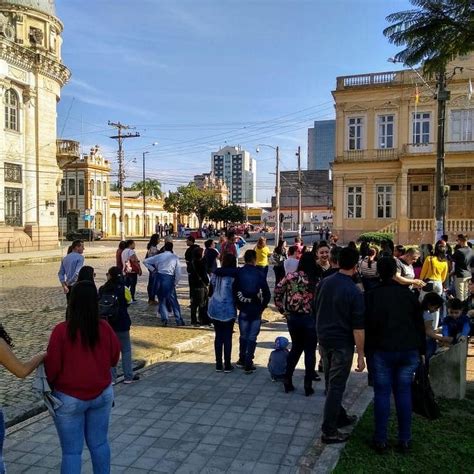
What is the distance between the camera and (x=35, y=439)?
4.98m

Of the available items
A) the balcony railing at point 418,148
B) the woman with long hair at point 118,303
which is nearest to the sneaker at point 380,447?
the woman with long hair at point 118,303

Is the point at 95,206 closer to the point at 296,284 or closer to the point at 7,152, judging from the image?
the point at 7,152

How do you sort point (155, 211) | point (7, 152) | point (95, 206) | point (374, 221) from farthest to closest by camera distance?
point (155, 211) → point (95, 206) → point (374, 221) → point (7, 152)

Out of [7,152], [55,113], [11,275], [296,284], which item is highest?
[55,113]

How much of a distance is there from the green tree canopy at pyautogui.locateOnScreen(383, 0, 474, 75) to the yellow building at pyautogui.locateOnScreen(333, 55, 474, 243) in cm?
2536

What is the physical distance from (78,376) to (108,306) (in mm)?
2645

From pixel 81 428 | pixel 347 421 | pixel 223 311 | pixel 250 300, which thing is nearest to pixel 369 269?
pixel 250 300

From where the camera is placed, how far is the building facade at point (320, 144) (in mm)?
140875

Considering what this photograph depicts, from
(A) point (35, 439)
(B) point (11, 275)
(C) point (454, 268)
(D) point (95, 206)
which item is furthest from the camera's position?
(D) point (95, 206)

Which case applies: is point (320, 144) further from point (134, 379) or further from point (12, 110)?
point (134, 379)

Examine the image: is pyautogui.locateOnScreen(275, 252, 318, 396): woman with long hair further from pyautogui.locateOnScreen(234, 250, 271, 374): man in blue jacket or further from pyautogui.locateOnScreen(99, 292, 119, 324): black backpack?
pyautogui.locateOnScreen(99, 292, 119, 324): black backpack

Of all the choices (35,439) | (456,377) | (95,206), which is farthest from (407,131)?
(95,206)

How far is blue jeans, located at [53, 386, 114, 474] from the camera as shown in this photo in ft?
11.3

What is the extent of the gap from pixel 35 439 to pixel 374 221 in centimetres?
3170
